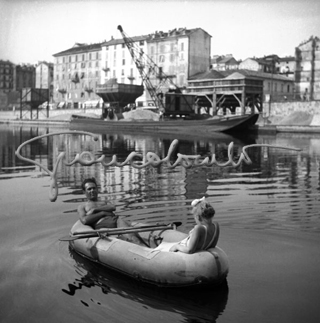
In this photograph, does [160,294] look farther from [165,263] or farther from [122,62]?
A: [122,62]

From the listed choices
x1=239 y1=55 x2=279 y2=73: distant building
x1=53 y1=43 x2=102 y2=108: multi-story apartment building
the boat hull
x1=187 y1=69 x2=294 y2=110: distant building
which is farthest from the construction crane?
x1=239 y1=55 x2=279 y2=73: distant building

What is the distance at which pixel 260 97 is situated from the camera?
55.9 meters

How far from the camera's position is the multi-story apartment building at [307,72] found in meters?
48.5

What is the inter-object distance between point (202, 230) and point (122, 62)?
238 ft

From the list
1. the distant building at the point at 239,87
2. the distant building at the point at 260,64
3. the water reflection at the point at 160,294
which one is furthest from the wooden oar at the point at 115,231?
the distant building at the point at 260,64

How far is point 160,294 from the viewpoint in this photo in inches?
261

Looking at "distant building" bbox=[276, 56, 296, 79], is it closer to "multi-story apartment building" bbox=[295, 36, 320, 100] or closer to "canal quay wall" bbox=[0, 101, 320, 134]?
"multi-story apartment building" bbox=[295, 36, 320, 100]

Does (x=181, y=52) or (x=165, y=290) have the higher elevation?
(x=181, y=52)

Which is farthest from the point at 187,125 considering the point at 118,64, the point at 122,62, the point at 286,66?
the point at 286,66

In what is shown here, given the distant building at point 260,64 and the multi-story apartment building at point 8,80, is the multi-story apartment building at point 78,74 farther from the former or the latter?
the distant building at point 260,64

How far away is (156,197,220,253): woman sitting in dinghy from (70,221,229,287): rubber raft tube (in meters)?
0.09

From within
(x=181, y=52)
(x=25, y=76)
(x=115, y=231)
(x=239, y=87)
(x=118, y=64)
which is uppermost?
(x=25, y=76)

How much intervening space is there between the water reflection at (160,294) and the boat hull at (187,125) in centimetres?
4142

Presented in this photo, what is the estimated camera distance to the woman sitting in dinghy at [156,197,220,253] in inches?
253
